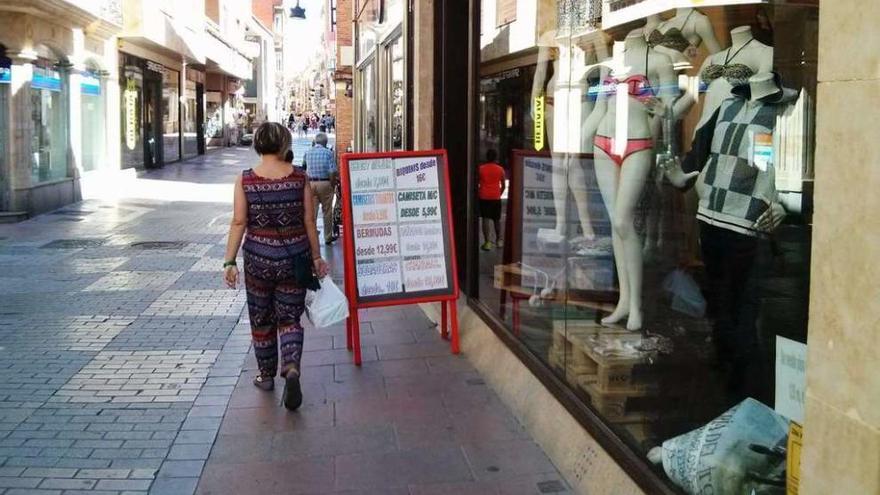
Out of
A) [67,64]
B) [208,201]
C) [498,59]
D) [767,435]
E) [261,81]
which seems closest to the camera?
[767,435]

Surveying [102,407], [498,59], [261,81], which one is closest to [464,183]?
[498,59]

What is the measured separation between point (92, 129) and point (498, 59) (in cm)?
1638

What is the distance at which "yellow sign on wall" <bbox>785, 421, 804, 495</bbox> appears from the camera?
2643 mm

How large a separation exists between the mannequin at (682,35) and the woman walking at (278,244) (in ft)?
7.28

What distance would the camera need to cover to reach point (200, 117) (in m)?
38.2

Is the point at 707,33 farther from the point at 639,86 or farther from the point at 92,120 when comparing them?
the point at 92,120

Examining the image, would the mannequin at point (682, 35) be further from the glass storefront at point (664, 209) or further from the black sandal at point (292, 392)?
the black sandal at point (292, 392)

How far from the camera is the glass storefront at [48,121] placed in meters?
16.2

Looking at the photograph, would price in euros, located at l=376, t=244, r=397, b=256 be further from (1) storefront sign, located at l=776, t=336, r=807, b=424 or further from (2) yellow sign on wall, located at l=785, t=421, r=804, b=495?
(2) yellow sign on wall, located at l=785, t=421, r=804, b=495

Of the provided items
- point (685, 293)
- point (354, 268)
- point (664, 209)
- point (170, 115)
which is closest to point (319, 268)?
point (354, 268)

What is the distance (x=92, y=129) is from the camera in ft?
67.9

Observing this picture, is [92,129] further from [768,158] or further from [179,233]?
[768,158]

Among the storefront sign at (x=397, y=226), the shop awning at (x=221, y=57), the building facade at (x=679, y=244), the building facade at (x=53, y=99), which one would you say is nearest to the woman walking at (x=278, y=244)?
the storefront sign at (x=397, y=226)

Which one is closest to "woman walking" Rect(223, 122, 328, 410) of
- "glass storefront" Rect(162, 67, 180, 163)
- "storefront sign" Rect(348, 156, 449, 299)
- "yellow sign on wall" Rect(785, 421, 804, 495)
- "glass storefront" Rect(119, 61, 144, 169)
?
"storefront sign" Rect(348, 156, 449, 299)
